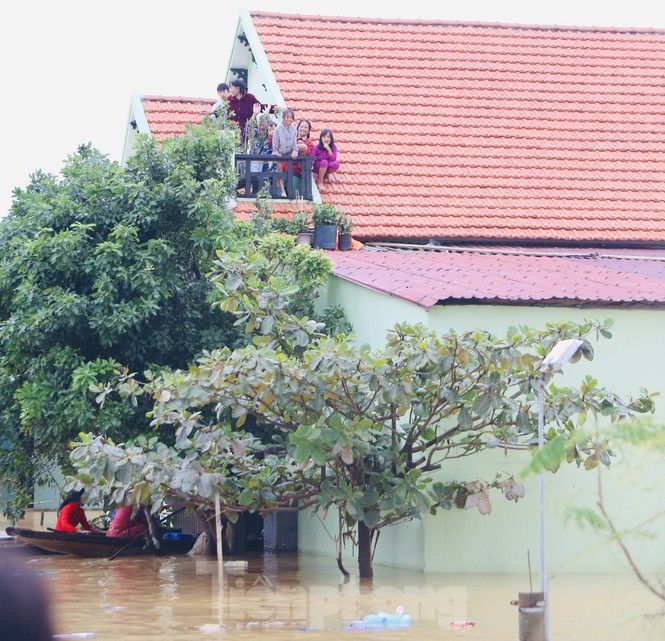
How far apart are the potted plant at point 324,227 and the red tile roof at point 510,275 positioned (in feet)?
1.62

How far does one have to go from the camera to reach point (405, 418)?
42.3ft

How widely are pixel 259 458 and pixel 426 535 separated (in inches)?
78.3

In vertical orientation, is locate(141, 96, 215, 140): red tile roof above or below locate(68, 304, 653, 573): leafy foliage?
above

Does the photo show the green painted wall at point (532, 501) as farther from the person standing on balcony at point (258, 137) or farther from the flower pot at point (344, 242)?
the person standing on balcony at point (258, 137)

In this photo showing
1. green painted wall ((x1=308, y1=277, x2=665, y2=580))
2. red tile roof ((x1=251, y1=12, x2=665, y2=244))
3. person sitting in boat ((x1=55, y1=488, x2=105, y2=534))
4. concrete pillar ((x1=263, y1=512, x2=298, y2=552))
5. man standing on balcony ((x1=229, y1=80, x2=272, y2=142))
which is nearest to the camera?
green painted wall ((x1=308, y1=277, x2=665, y2=580))

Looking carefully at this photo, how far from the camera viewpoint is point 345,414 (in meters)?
11.4

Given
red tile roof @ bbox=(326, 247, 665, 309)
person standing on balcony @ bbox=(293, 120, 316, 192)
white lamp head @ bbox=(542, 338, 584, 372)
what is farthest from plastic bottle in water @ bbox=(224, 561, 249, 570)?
person standing on balcony @ bbox=(293, 120, 316, 192)

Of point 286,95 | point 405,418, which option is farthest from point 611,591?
point 286,95

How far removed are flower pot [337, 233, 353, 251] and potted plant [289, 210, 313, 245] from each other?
40 cm

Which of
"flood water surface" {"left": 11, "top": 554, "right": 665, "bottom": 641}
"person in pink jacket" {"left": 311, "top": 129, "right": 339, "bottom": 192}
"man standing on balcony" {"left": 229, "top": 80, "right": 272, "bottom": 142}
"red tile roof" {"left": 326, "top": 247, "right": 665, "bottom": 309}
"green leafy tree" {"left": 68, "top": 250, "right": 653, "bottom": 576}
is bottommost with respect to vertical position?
"flood water surface" {"left": 11, "top": 554, "right": 665, "bottom": 641}

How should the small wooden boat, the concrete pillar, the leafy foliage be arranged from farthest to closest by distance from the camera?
the concrete pillar → the small wooden boat → the leafy foliage

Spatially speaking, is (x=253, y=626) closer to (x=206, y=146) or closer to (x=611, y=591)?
(x=611, y=591)

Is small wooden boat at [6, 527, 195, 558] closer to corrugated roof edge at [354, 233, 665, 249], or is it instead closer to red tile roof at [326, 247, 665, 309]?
red tile roof at [326, 247, 665, 309]

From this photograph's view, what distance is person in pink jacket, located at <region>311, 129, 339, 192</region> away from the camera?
18125 millimetres
